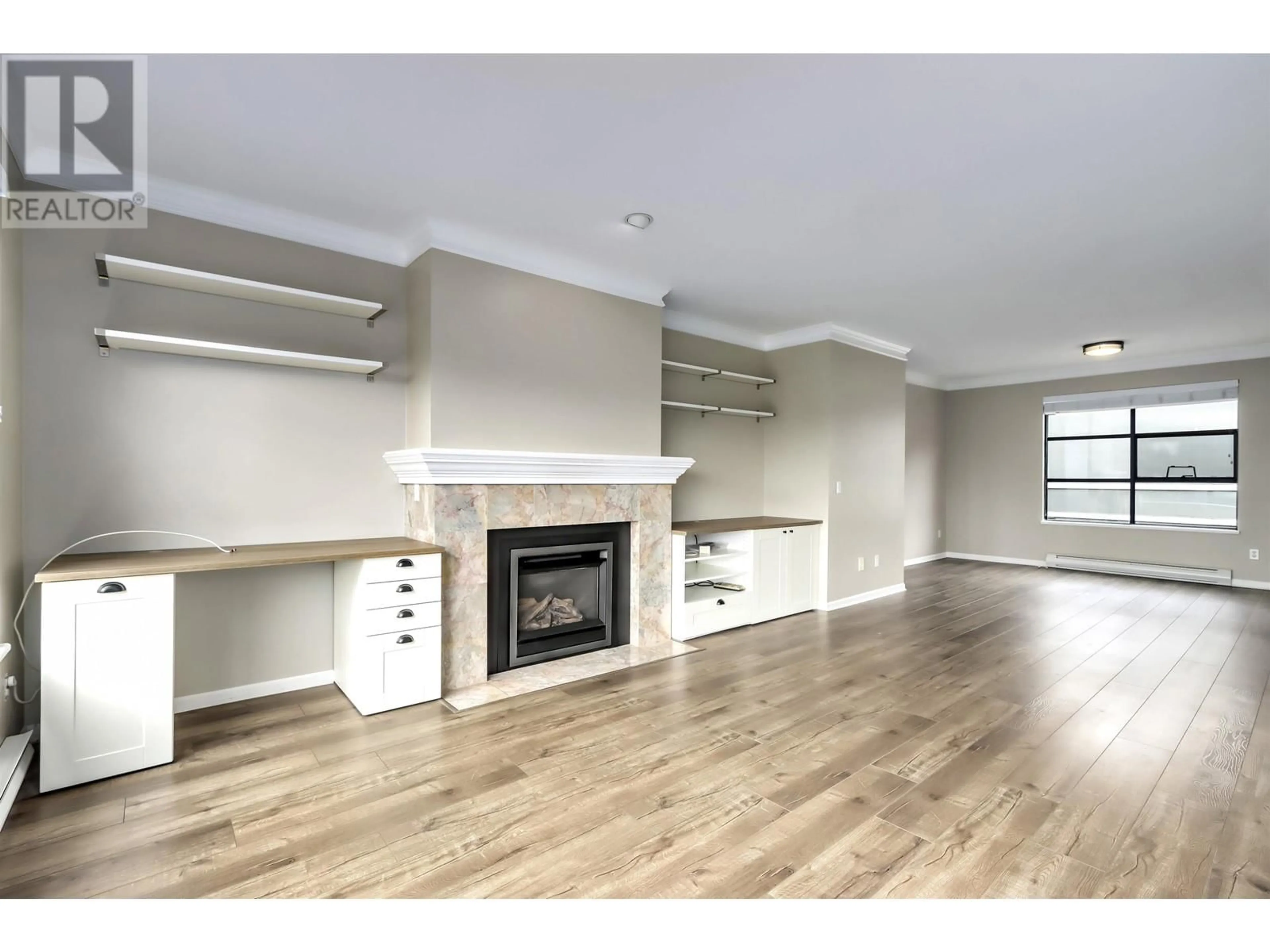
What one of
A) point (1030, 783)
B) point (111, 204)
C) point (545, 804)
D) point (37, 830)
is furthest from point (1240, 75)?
point (37, 830)

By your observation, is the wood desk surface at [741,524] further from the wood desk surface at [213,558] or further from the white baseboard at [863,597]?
the wood desk surface at [213,558]

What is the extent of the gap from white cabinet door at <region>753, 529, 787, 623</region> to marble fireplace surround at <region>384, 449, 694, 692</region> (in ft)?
3.68

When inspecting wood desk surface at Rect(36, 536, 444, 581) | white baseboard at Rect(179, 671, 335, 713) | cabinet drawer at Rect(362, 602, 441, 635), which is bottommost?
white baseboard at Rect(179, 671, 335, 713)

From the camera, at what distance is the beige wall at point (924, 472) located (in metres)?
7.96

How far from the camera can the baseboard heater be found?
6.54 m

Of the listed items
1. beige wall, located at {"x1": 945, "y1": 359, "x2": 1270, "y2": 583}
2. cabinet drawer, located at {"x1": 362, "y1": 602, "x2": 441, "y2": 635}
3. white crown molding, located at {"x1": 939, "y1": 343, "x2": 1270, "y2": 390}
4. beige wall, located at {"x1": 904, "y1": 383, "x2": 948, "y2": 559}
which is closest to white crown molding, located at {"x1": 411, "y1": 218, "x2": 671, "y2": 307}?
cabinet drawer, located at {"x1": 362, "y1": 602, "x2": 441, "y2": 635}

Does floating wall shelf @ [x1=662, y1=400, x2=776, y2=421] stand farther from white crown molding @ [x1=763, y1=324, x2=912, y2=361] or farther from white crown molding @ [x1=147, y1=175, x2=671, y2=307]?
white crown molding @ [x1=147, y1=175, x2=671, y2=307]

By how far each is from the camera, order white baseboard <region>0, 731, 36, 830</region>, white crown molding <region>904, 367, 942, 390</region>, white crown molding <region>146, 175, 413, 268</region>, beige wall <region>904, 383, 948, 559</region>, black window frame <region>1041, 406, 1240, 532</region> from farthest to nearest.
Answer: beige wall <region>904, 383, 948, 559</region>, white crown molding <region>904, 367, 942, 390</region>, black window frame <region>1041, 406, 1240, 532</region>, white crown molding <region>146, 175, 413, 268</region>, white baseboard <region>0, 731, 36, 830</region>

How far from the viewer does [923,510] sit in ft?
27.1

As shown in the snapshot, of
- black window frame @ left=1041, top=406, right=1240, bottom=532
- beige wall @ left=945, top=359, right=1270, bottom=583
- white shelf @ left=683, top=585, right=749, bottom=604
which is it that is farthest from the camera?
black window frame @ left=1041, top=406, right=1240, bottom=532

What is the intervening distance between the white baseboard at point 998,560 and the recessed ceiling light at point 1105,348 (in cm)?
295

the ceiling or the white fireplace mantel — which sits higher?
the ceiling

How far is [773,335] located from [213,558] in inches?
191

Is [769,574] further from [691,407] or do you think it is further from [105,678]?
[105,678]
